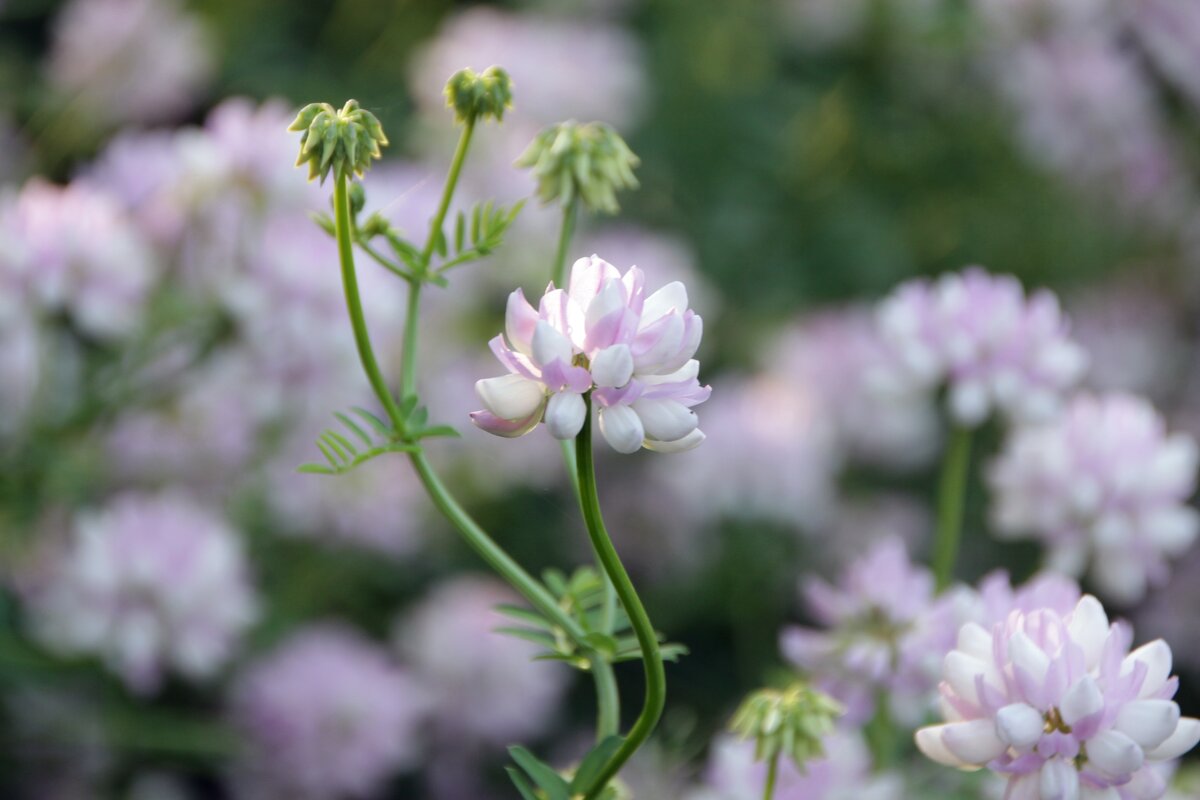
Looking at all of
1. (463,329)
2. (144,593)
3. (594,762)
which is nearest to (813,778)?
(594,762)

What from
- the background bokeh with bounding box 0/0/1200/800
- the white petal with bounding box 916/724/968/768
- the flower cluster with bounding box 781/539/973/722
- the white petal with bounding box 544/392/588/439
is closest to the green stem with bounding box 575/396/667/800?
the white petal with bounding box 544/392/588/439

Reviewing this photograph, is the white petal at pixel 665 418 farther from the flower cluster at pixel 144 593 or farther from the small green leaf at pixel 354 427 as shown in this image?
the flower cluster at pixel 144 593

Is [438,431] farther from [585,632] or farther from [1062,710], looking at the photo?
[1062,710]

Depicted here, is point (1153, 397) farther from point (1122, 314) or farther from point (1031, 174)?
point (1031, 174)

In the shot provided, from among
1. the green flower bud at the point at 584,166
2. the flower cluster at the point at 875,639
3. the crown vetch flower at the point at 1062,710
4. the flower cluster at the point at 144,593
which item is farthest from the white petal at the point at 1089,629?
the flower cluster at the point at 144,593

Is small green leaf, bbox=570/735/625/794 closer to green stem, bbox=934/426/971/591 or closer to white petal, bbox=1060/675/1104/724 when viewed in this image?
white petal, bbox=1060/675/1104/724
